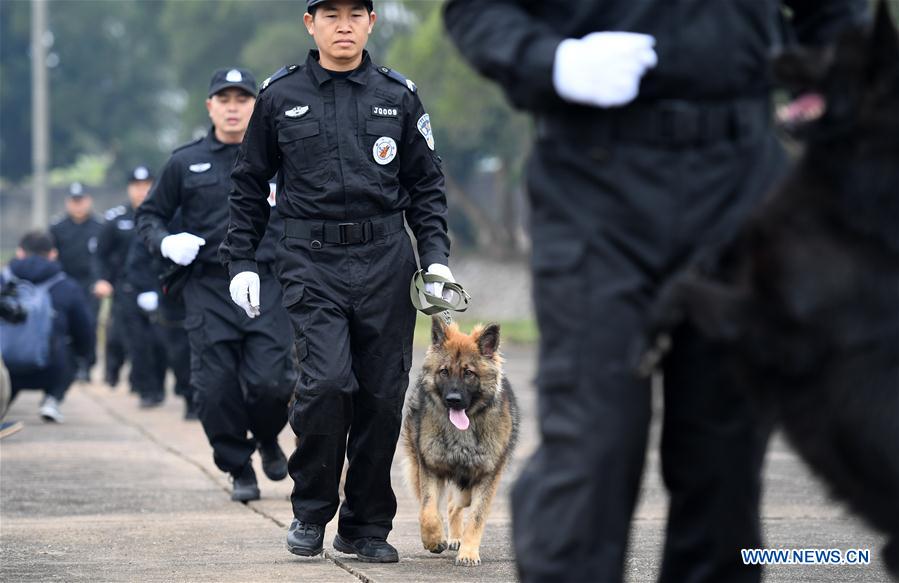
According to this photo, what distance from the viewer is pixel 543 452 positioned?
3549 mm

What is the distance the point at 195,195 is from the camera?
9023mm

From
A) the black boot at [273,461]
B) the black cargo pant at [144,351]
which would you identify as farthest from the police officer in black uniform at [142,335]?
the black boot at [273,461]

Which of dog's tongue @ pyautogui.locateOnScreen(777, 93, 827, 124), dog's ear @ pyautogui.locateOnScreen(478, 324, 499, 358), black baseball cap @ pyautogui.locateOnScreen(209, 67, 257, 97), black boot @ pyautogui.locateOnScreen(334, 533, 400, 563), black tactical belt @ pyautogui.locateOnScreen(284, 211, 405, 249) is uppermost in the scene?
black baseball cap @ pyautogui.locateOnScreen(209, 67, 257, 97)

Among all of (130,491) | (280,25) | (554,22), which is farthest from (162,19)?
(554,22)

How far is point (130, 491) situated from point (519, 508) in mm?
5914

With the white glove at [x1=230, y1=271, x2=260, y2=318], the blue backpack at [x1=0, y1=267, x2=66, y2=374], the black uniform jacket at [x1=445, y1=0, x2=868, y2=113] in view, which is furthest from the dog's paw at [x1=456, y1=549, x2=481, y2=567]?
the blue backpack at [x1=0, y1=267, x2=66, y2=374]

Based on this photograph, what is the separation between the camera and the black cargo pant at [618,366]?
11.3 feet

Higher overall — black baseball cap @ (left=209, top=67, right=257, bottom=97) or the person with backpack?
black baseball cap @ (left=209, top=67, right=257, bottom=97)

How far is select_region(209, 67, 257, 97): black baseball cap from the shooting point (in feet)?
29.6

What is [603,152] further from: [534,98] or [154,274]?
[154,274]

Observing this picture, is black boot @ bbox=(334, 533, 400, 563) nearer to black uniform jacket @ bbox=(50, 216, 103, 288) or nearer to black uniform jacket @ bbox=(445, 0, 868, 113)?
black uniform jacket @ bbox=(445, 0, 868, 113)

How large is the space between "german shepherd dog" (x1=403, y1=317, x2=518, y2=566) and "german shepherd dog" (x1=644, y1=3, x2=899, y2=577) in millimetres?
3675

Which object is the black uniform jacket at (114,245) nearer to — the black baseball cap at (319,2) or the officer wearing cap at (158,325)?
the officer wearing cap at (158,325)

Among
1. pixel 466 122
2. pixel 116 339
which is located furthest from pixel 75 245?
pixel 466 122
